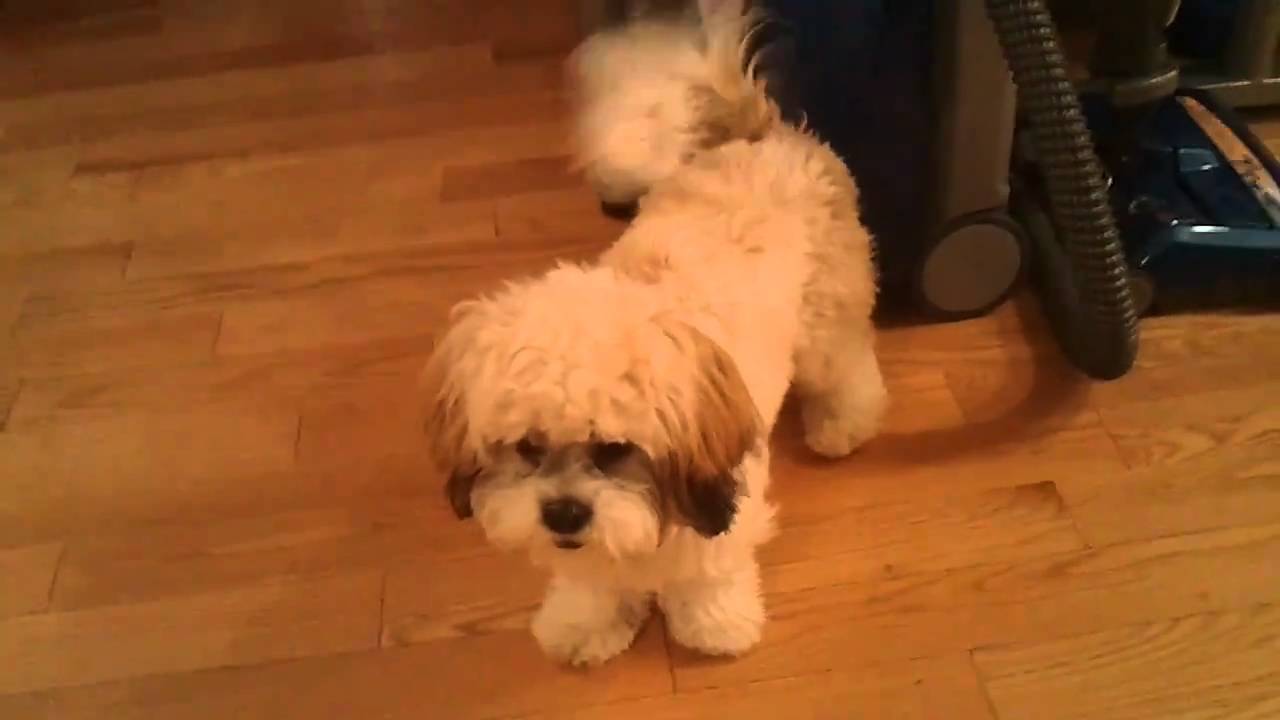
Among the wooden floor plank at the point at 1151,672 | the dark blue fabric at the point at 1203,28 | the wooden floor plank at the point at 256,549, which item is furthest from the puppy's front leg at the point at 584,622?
the dark blue fabric at the point at 1203,28

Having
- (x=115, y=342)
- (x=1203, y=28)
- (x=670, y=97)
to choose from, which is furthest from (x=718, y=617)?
(x=1203, y=28)

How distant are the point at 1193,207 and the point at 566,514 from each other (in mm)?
1073

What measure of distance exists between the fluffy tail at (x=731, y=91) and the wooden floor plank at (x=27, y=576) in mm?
960

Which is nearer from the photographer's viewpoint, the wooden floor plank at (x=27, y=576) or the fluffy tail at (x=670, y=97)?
the fluffy tail at (x=670, y=97)

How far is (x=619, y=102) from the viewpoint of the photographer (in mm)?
1359

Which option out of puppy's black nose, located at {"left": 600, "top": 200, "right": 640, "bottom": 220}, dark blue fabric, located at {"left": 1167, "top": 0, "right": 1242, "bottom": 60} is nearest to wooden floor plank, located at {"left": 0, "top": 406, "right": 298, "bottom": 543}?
puppy's black nose, located at {"left": 600, "top": 200, "right": 640, "bottom": 220}

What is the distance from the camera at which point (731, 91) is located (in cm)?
138

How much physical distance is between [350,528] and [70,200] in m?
1.05

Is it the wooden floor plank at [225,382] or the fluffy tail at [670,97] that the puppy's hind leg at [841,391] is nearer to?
the fluffy tail at [670,97]

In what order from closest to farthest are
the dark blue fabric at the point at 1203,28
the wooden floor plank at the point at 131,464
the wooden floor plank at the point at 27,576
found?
the wooden floor plank at the point at 27,576 → the wooden floor plank at the point at 131,464 → the dark blue fabric at the point at 1203,28

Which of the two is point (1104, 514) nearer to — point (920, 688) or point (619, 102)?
point (920, 688)

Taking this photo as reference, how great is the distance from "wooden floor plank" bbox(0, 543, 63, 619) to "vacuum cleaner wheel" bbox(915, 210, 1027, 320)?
1.19 meters

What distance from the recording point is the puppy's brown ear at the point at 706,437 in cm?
102

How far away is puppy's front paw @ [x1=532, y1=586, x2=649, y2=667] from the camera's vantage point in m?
1.31
